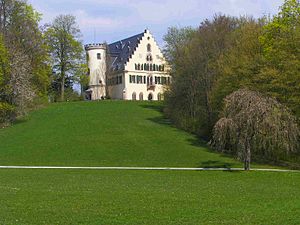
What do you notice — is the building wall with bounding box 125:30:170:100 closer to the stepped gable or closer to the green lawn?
the stepped gable

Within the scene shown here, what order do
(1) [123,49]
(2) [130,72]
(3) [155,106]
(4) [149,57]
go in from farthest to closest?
1. (1) [123,49]
2. (4) [149,57]
3. (2) [130,72]
4. (3) [155,106]

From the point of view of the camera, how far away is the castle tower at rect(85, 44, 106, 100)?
3629 inches

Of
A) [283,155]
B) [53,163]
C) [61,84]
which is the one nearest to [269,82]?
[283,155]

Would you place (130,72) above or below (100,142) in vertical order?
above

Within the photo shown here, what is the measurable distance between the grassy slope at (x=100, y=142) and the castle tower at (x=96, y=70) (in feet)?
101

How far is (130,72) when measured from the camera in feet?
301

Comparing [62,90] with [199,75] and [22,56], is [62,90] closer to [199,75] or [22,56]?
[22,56]

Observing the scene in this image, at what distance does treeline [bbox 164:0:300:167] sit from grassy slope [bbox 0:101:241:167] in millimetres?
3176

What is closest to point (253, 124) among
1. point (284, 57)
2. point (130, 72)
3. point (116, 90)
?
point (284, 57)

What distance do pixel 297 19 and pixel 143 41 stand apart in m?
56.2

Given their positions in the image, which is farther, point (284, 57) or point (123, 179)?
point (284, 57)

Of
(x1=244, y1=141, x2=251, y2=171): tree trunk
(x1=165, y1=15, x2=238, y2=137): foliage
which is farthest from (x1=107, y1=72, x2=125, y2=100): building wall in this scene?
(x1=244, y1=141, x2=251, y2=171): tree trunk

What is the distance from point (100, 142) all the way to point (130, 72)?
49.5 metres

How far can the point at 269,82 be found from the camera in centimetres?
3688
